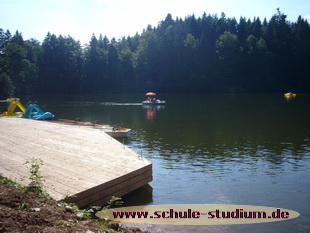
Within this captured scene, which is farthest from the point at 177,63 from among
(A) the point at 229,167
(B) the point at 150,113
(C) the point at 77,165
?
(C) the point at 77,165

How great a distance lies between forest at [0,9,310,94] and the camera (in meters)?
93.0

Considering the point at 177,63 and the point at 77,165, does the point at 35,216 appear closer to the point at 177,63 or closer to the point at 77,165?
the point at 77,165

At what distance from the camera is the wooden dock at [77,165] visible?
8.15 meters

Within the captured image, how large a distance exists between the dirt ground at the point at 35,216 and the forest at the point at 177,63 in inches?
3365

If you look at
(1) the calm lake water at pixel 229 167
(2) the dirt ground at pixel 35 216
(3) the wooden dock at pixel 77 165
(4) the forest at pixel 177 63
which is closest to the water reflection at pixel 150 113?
(1) the calm lake water at pixel 229 167

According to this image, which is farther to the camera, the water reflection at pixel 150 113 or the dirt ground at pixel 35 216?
the water reflection at pixel 150 113

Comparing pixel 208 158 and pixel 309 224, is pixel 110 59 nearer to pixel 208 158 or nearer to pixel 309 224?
pixel 208 158

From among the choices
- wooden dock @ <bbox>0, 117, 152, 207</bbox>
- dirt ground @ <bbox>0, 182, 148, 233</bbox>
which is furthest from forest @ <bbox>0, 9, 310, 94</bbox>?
dirt ground @ <bbox>0, 182, 148, 233</bbox>

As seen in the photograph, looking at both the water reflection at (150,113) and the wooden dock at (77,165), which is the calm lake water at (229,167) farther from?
the water reflection at (150,113)

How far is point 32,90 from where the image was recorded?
89.9 metres

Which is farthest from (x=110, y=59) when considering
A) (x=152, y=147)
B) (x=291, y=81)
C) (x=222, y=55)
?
(x=152, y=147)

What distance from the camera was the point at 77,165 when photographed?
393 inches

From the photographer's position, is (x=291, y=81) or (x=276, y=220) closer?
(x=276, y=220)

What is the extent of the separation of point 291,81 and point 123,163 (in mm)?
95102
